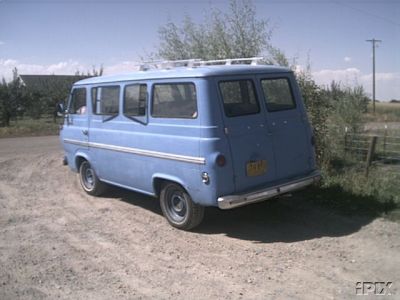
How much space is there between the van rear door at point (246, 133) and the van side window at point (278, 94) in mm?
210

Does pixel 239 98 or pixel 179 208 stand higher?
pixel 239 98

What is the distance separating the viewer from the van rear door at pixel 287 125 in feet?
20.6

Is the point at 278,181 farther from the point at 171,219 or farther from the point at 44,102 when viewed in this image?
the point at 44,102

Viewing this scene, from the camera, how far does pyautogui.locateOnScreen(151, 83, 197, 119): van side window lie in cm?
595

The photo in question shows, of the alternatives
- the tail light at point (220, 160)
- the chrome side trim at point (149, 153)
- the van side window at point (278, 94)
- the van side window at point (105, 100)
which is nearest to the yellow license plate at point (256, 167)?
the tail light at point (220, 160)

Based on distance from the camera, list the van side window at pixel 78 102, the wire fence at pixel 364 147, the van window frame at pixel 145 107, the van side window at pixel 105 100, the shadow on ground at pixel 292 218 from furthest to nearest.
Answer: the wire fence at pixel 364 147, the van side window at pixel 78 102, the van side window at pixel 105 100, the van window frame at pixel 145 107, the shadow on ground at pixel 292 218

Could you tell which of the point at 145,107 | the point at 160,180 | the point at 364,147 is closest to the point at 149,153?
the point at 160,180

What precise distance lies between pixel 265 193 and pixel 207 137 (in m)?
1.07

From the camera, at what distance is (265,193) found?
588cm

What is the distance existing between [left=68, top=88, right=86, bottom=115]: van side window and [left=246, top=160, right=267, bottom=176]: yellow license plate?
152 inches

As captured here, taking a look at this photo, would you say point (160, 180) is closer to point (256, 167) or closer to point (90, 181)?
point (256, 167)

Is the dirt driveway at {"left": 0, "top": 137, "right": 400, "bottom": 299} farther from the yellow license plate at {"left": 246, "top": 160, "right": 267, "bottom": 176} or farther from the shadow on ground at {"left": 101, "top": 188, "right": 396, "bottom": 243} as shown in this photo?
the yellow license plate at {"left": 246, "top": 160, "right": 267, "bottom": 176}

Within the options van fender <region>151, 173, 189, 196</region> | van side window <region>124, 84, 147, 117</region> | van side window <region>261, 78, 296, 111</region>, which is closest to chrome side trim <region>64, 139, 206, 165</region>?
van fender <region>151, 173, 189, 196</region>

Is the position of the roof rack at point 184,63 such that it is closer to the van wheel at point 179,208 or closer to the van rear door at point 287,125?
the van rear door at point 287,125
